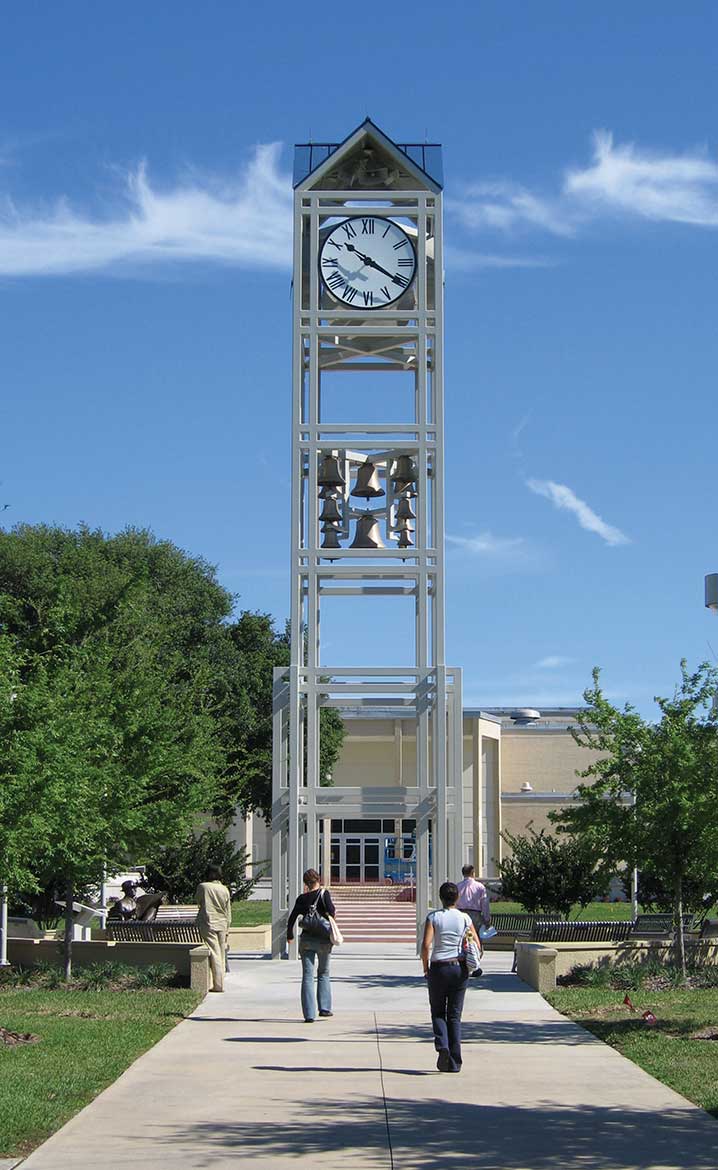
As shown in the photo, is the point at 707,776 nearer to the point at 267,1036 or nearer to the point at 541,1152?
the point at 267,1036

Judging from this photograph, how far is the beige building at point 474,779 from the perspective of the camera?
209 feet

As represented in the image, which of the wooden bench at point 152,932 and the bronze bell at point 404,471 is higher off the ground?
the bronze bell at point 404,471

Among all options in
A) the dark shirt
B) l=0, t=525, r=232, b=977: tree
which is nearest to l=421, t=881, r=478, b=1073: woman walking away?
the dark shirt

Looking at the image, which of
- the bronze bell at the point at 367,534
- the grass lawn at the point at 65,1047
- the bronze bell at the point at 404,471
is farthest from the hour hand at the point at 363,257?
the grass lawn at the point at 65,1047

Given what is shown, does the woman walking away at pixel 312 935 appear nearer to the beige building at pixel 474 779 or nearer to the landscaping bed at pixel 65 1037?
the landscaping bed at pixel 65 1037

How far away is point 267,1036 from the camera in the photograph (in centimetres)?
1600

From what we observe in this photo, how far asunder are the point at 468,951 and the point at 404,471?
47.3 feet

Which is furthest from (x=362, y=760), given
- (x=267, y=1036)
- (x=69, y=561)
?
(x=267, y=1036)

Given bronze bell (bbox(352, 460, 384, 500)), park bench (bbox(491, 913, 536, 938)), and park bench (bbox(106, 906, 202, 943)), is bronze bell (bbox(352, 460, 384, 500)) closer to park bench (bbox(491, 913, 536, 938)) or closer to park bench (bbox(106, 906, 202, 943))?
park bench (bbox(106, 906, 202, 943))

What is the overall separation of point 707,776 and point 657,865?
158 cm

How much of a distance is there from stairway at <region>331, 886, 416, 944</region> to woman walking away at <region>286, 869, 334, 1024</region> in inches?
537

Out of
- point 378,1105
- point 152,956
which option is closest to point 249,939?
point 152,956

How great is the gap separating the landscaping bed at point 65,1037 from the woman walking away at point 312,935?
1.54 metres

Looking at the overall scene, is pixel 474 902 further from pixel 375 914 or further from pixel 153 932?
pixel 375 914
